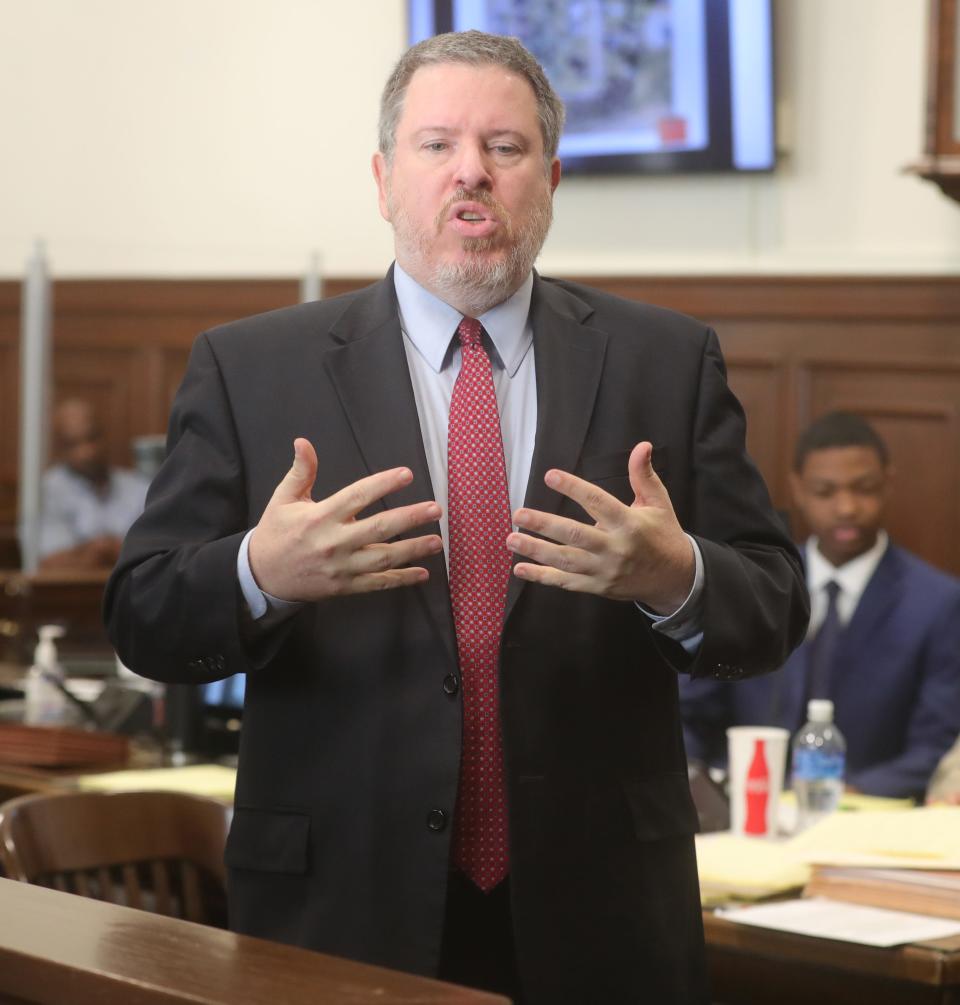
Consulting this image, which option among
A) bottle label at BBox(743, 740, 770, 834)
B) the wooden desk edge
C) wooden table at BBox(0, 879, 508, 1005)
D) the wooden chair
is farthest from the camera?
bottle label at BBox(743, 740, 770, 834)

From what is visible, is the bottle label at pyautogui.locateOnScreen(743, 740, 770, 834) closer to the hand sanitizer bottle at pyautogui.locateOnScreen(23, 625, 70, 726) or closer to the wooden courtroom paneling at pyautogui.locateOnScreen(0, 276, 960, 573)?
the hand sanitizer bottle at pyautogui.locateOnScreen(23, 625, 70, 726)

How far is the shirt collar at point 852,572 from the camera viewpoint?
13.6 feet

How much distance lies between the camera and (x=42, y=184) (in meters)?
7.87

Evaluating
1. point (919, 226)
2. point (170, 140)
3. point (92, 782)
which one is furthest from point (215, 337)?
point (170, 140)

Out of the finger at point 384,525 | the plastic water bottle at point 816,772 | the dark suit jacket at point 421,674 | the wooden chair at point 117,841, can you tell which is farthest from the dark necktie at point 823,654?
the finger at point 384,525

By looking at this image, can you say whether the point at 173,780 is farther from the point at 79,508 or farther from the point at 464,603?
the point at 79,508

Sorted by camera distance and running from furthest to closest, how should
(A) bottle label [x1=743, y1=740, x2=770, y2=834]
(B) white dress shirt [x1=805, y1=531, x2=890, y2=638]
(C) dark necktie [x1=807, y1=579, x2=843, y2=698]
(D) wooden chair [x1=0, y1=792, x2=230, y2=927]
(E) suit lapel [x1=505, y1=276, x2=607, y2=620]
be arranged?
(B) white dress shirt [x1=805, y1=531, x2=890, y2=638], (C) dark necktie [x1=807, y1=579, x2=843, y2=698], (A) bottle label [x1=743, y1=740, x2=770, y2=834], (D) wooden chair [x1=0, y1=792, x2=230, y2=927], (E) suit lapel [x1=505, y1=276, x2=607, y2=620]

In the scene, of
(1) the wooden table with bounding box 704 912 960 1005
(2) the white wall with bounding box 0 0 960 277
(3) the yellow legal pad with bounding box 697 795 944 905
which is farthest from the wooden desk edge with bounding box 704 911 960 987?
(2) the white wall with bounding box 0 0 960 277

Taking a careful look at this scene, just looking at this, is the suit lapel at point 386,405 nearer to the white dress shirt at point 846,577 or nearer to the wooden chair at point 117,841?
the wooden chair at point 117,841

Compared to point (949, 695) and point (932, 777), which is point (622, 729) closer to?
point (932, 777)

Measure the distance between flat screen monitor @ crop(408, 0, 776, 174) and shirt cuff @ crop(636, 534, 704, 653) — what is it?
480 centimetres

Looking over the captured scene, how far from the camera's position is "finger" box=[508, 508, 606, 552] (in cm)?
153

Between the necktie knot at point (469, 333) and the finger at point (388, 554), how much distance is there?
1.11 feet

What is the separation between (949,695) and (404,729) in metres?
2.54
